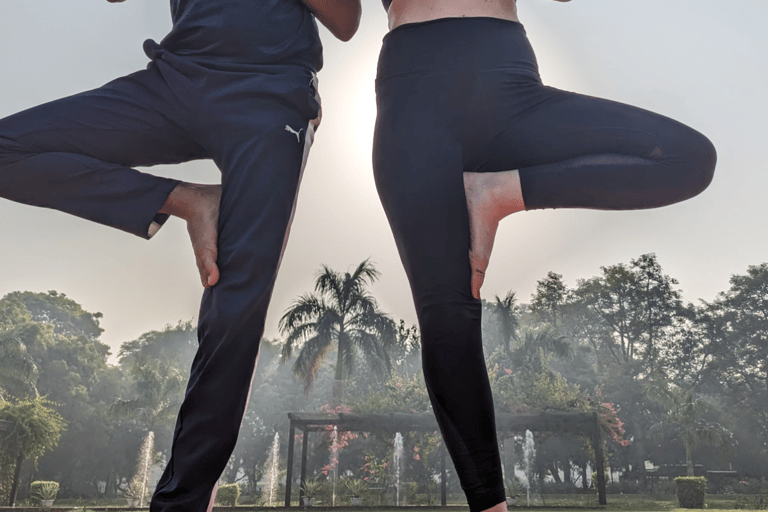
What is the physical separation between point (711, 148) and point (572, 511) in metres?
14.8

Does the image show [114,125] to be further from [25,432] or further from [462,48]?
[25,432]

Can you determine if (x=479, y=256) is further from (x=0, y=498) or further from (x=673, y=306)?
(x=673, y=306)

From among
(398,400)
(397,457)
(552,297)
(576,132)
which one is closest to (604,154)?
(576,132)

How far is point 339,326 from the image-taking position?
22.3 meters

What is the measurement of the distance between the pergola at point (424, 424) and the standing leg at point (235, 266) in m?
15.8

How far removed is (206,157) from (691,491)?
2073cm

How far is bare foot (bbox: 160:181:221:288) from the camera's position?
1335 millimetres

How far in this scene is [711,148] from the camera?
132 cm

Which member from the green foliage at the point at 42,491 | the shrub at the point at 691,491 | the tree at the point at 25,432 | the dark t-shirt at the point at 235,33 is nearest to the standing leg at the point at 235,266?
the dark t-shirt at the point at 235,33

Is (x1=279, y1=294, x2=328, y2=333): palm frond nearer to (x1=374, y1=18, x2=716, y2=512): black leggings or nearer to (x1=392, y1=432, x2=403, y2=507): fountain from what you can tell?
(x1=392, y1=432, x2=403, y2=507): fountain

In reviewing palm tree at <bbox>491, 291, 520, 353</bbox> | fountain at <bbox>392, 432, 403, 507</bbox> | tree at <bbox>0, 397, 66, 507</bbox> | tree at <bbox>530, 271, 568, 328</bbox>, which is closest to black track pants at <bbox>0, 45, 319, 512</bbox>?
fountain at <bbox>392, 432, 403, 507</bbox>

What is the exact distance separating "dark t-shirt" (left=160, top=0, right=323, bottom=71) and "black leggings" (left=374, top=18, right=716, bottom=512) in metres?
0.32

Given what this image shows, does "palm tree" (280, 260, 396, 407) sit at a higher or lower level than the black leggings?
higher

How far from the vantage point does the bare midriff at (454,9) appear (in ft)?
5.11
